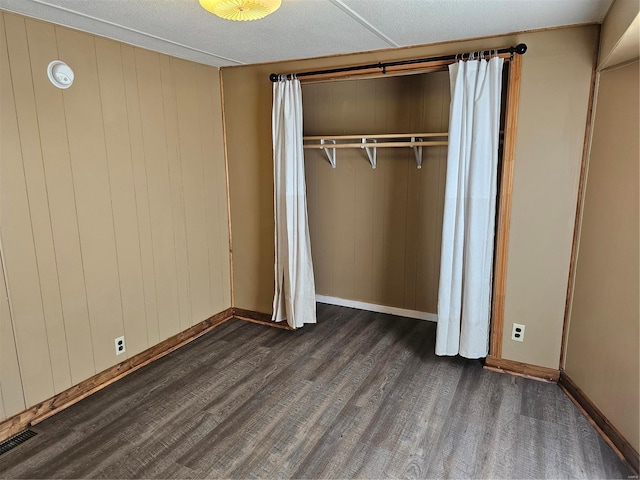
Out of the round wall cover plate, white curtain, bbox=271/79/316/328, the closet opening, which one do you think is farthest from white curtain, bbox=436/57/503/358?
the round wall cover plate

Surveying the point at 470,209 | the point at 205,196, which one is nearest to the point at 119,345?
the point at 205,196

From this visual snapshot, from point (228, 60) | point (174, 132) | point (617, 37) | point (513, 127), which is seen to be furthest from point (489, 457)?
point (228, 60)

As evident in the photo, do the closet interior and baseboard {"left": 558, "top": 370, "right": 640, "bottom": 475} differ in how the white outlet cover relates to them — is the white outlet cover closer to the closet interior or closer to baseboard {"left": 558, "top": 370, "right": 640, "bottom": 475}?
the closet interior

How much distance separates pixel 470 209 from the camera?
9.16ft

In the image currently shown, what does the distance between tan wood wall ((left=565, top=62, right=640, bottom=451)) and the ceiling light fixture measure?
72.5 inches

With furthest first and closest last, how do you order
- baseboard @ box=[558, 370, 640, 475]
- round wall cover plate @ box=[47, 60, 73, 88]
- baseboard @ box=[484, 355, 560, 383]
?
1. baseboard @ box=[484, 355, 560, 383]
2. round wall cover plate @ box=[47, 60, 73, 88]
3. baseboard @ box=[558, 370, 640, 475]

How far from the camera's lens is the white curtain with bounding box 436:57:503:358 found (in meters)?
2.68

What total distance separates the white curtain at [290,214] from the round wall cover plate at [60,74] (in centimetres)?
146

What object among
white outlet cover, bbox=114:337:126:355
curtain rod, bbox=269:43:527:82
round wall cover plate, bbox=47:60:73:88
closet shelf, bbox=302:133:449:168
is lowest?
white outlet cover, bbox=114:337:126:355

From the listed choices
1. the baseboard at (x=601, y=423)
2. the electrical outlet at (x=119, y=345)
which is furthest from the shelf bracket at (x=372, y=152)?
the electrical outlet at (x=119, y=345)

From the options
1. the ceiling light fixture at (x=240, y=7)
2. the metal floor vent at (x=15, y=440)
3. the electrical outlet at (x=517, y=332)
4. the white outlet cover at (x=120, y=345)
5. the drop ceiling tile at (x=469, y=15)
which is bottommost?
the metal floor vent at (x=15, y=440)

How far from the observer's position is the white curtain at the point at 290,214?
3359 millimetres

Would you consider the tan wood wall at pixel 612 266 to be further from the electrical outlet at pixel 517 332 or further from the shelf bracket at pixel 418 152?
the shelf bracket at pixel 418 152

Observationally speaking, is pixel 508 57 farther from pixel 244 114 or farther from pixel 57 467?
pixel 57 467
